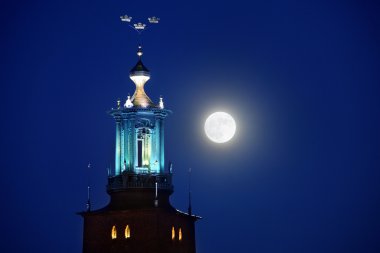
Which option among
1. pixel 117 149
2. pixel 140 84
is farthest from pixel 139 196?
pixel 140 84

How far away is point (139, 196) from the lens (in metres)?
156

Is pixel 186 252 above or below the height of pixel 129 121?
below

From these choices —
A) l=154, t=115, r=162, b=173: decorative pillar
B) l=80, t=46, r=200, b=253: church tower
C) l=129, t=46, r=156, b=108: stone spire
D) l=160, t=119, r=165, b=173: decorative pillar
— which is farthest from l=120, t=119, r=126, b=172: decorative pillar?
l=160, t=119, r=165, b=173: decorative pillar

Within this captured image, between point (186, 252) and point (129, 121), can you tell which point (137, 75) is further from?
point (186, 252)

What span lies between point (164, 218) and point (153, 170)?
3.75 m

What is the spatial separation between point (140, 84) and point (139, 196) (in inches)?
354

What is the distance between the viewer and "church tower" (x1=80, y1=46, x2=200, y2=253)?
155250 millimetres

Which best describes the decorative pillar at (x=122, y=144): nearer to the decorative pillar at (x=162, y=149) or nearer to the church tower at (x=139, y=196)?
the church tower at (x=139, y=196)

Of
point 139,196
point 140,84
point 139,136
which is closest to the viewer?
point 139,196

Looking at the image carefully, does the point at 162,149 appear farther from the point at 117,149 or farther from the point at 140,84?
the point at 140,84

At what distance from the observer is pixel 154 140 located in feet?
518

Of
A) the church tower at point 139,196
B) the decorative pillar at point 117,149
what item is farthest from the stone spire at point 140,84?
the decorative pillar at point 117,149

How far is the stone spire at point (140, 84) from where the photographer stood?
158 meters

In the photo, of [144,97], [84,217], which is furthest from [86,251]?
[144,97]
